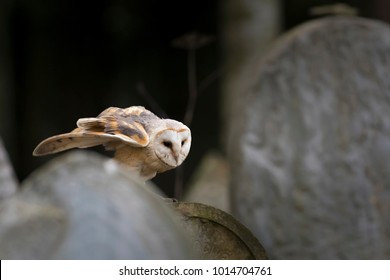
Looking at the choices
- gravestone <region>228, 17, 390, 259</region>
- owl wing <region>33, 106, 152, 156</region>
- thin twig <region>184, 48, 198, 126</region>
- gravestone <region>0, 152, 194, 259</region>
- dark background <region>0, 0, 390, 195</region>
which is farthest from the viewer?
dark background <region>0, 0, 390, 195</region>

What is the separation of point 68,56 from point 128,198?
17.5 feet

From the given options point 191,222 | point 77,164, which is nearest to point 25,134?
point 191,222

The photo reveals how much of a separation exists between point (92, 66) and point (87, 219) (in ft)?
17.5

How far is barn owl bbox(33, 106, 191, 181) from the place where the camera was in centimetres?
188

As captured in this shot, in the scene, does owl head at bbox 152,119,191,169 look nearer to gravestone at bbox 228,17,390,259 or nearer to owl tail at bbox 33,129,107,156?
owl tail at bbox 33,129,107,156

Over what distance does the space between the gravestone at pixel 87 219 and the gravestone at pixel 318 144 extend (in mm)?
2321

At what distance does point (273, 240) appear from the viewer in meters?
3.55

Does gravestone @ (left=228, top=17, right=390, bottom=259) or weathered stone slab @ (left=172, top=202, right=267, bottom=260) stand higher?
weathered stone slab @ (left=172, top=202, right=267, bottom=260)

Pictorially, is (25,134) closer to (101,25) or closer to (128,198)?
(101,25)

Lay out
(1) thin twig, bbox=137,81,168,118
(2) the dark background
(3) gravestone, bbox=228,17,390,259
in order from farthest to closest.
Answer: (2) the dark background
(3) gravestone, bbox=228,17,390,259
(1) thin twig, bbox=137,81,168,118

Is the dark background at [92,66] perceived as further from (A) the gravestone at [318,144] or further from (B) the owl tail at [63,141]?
(B) the owl tail at [63,141]

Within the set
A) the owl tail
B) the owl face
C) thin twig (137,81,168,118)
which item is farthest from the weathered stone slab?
thin twig (137,81,168,118)

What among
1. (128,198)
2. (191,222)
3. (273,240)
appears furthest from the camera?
(273,240)

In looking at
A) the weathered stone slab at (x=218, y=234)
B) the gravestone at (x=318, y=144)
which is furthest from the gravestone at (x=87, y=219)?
the gravestone at (x=318, y=144)
